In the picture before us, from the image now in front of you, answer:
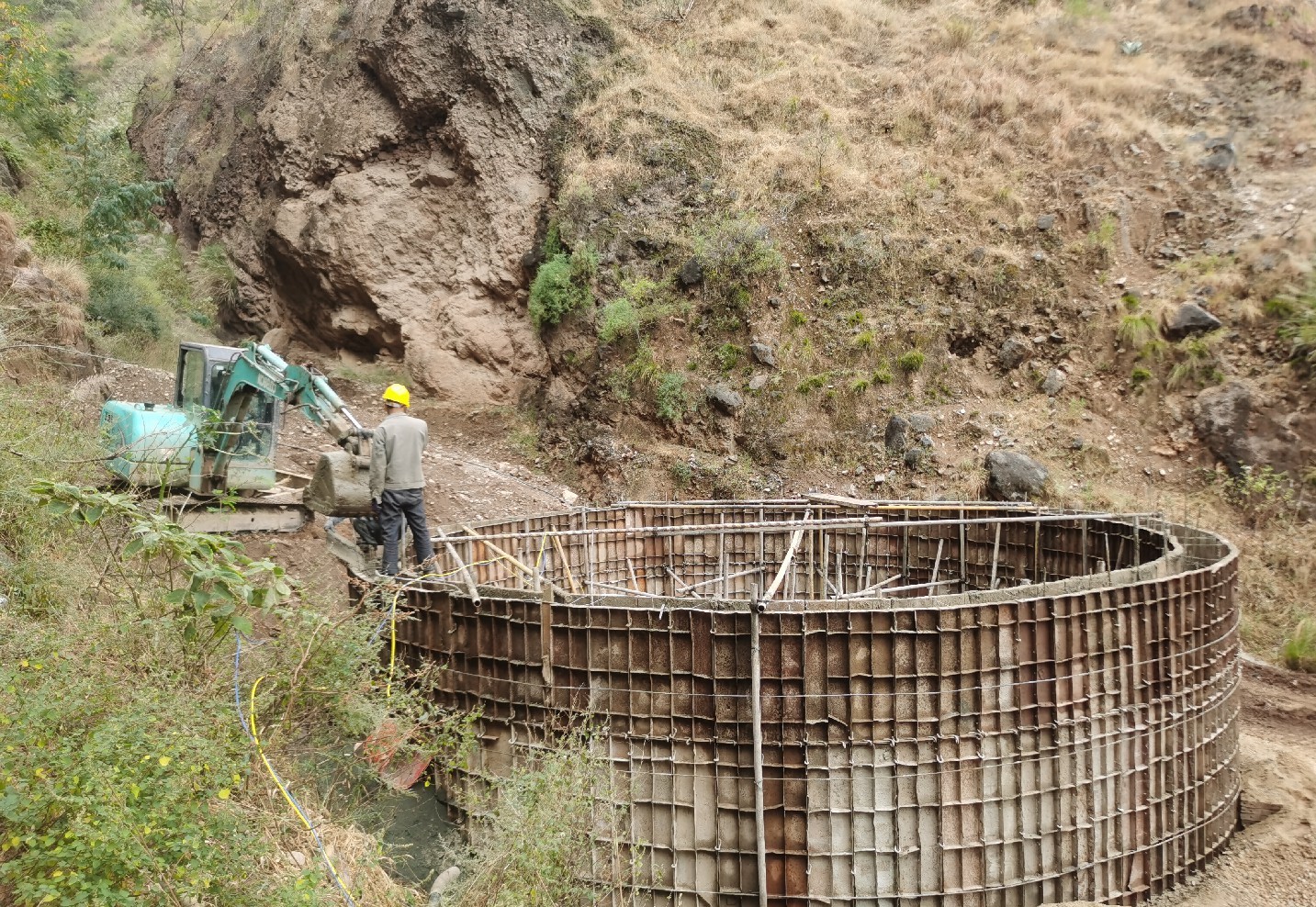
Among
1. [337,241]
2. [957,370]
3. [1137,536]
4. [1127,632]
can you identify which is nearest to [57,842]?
[1127,632]

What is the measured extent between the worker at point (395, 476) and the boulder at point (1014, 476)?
10.00m

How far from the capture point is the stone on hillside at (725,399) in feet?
50.0

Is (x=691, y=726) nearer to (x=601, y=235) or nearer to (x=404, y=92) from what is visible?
(x=601, y=235)

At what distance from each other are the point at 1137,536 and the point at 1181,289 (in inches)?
363

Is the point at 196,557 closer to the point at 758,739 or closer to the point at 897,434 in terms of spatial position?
the point at 758,739

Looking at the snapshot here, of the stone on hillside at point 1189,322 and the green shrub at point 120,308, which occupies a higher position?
the green shrub at point 120,308

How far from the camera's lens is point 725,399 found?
15.2 meters

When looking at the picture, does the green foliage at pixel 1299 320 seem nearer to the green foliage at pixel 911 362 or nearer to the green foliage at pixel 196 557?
the green foliage at pixel 911 362

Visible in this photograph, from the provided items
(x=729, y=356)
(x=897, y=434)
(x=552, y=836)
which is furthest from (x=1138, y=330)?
(x=552, y=836)

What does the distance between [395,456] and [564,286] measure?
1017cm

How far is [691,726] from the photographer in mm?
5816

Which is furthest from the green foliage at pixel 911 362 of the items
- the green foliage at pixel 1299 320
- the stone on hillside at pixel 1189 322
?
the green foliage at pixel 1299 320

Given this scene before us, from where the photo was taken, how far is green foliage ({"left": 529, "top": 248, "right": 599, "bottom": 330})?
55.9ft

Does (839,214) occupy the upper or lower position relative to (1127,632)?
upper
